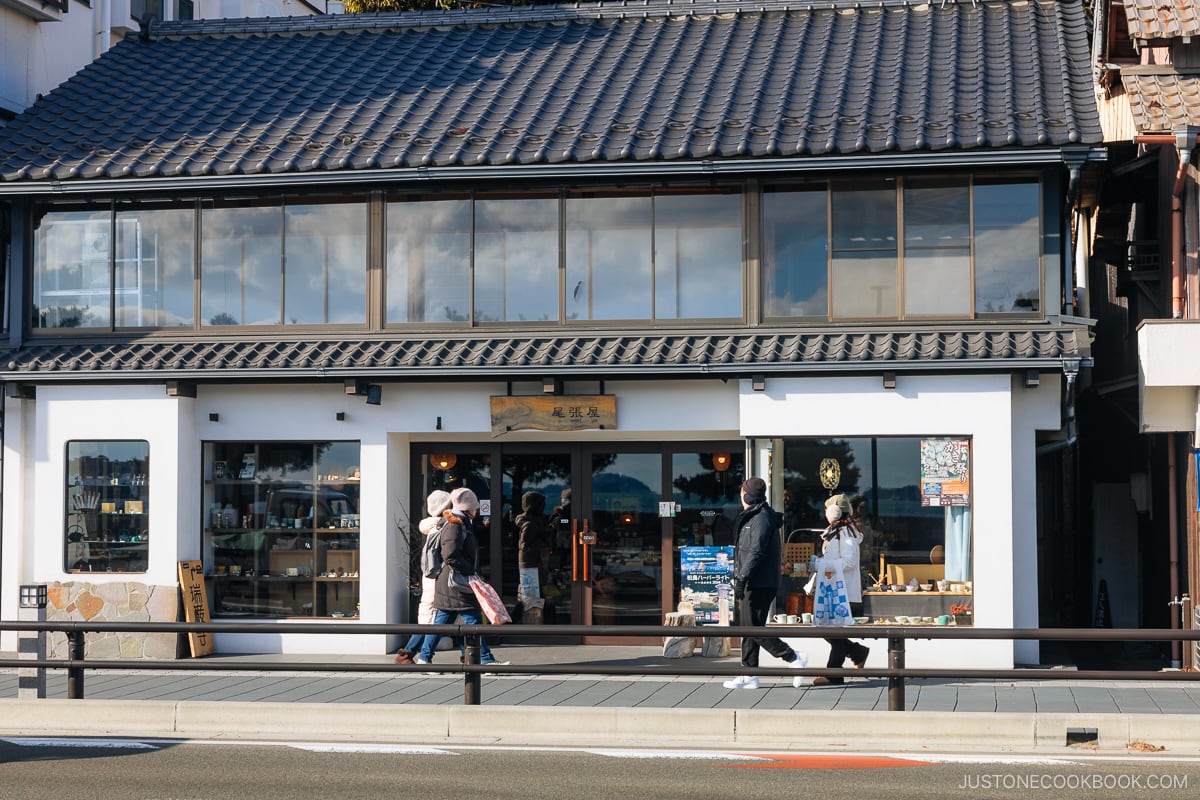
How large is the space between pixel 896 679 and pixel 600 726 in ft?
7.95

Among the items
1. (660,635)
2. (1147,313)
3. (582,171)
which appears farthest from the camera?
(1147,313)

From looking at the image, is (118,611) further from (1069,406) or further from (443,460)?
(1069,406)

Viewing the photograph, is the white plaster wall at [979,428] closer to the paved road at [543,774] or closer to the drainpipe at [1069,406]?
the drainpipe at [1069,406]

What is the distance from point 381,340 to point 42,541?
4.88 meters

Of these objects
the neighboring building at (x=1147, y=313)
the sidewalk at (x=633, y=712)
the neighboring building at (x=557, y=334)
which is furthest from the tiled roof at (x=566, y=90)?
the sidewalk at (x=633, y=712)

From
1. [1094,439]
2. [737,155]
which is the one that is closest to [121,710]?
[737,155]

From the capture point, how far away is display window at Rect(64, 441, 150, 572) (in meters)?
17.4

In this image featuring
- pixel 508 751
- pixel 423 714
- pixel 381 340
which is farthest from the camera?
pixel 381 340

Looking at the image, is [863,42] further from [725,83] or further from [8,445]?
[8,445]

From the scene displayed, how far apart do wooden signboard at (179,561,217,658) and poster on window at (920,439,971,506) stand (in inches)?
343

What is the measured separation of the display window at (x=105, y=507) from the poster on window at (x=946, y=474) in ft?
31.1

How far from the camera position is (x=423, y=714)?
11.7 metres

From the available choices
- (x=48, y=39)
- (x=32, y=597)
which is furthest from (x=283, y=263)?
(x=48, y=39)

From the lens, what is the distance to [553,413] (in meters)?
16.9
